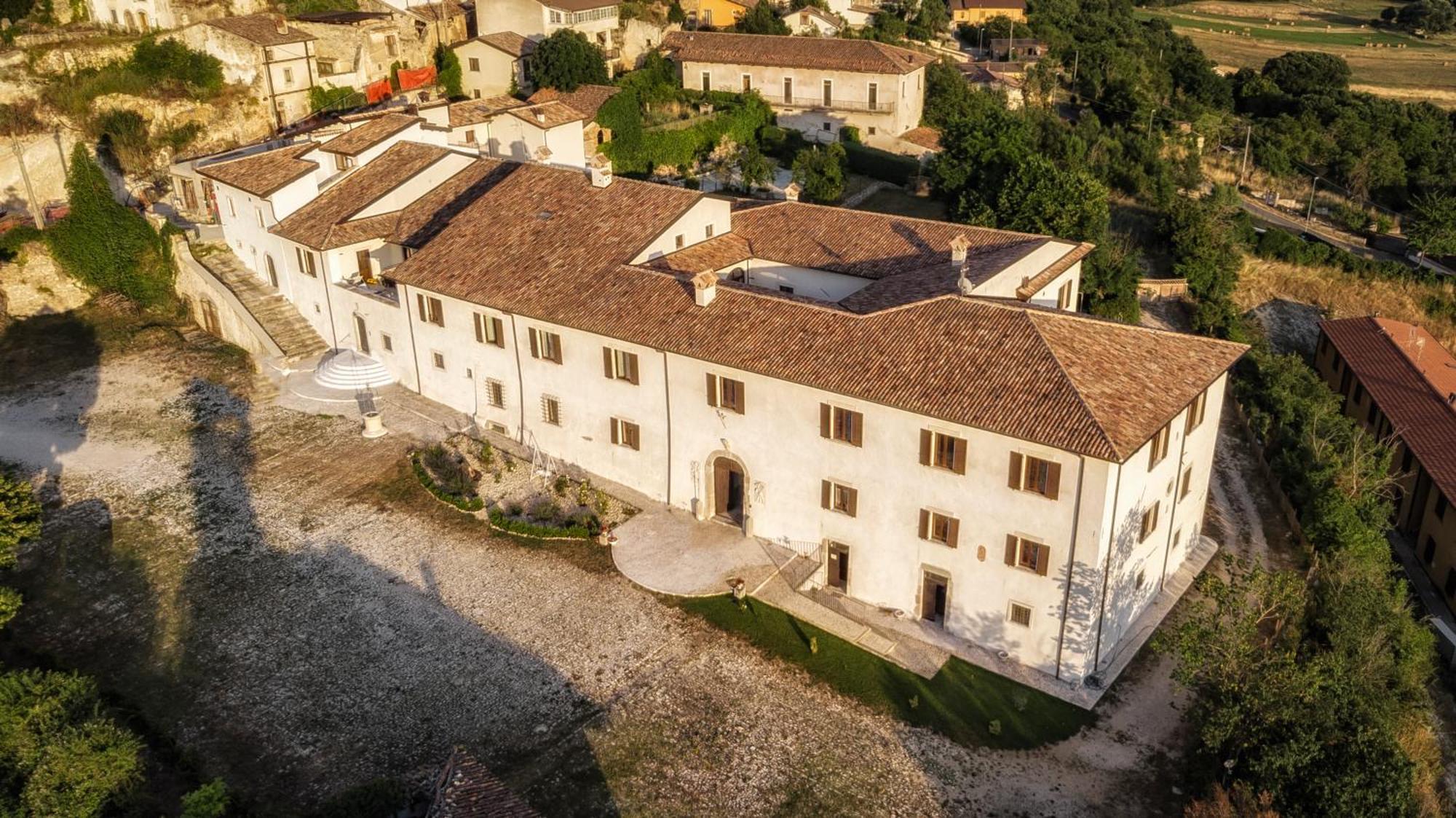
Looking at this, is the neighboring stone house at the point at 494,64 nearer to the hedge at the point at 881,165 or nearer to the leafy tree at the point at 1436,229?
the hedge at the point at 881,165

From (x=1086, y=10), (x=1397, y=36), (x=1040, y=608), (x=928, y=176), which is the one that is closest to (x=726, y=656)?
(x=1040, y=608)

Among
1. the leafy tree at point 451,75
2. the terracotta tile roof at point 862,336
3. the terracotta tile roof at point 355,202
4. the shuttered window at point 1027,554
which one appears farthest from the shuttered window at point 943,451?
the leafy tree at point 451,75

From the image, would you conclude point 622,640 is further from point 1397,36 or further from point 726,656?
point 1397,36

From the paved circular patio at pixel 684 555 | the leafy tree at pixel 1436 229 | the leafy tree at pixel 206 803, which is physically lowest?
the leafy tree at pixel 1436 229

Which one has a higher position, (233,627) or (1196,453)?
(1196,453)

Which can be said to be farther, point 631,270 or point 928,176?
point 928,176

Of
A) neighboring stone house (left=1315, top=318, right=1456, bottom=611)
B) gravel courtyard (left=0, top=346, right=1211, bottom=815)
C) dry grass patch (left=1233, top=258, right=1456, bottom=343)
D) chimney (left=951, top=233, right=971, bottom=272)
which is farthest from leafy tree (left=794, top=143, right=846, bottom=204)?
gravel courtyard (left=0, top=346, right=1211, bottom=815)
